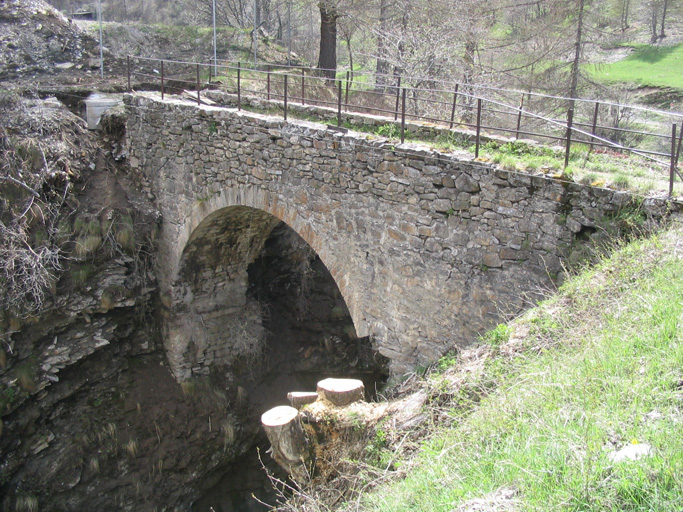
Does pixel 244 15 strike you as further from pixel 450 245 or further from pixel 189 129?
pixel 450 245

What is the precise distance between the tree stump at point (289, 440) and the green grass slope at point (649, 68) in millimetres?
19666

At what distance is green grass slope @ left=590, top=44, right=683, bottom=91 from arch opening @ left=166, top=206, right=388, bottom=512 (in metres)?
14.4

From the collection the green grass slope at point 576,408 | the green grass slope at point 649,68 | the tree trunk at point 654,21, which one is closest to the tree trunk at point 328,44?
the green grass slope at point 649,68

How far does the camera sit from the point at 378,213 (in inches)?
285

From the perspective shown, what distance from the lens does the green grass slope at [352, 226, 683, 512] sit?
8.89ft

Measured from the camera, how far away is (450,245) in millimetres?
6594

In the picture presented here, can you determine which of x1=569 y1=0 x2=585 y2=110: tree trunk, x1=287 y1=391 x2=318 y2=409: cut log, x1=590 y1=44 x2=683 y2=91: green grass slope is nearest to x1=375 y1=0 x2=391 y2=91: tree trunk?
x1=569 y1=0 x2=585 y2=110: tree trunk

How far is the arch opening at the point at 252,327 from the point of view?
36.8ft

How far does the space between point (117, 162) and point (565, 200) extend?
9296 millimetres

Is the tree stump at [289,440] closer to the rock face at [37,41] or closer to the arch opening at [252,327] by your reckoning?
the arch opening at [252,327]

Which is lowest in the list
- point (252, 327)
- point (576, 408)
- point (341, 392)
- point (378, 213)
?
point (252, 327)

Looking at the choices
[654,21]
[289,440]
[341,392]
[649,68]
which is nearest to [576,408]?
[341,392]

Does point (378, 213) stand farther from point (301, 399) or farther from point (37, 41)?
point (37, 41)

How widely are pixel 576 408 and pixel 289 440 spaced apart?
287cm
